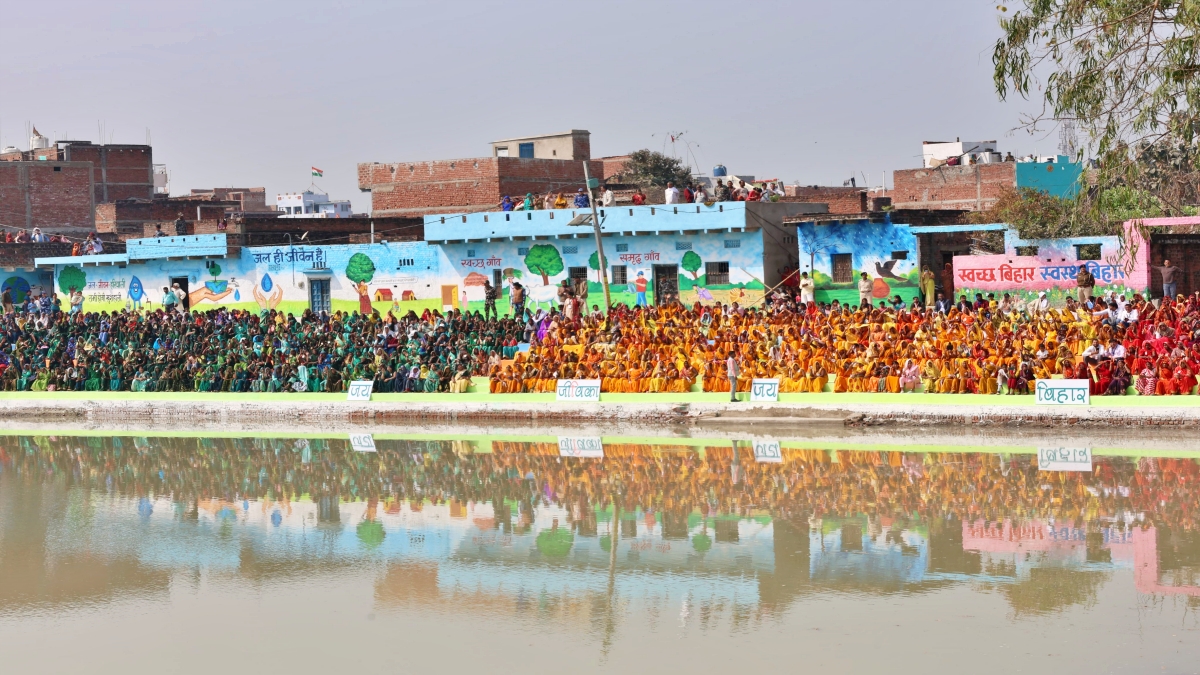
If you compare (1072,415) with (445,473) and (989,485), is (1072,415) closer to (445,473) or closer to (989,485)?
(989,485)

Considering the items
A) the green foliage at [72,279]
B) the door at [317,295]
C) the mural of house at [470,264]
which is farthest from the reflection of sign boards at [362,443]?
the green foliage at [72,279]

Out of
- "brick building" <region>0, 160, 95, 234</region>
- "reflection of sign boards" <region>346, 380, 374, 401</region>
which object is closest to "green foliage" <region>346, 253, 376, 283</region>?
"reflection of sign boards" <region>346, 380, 374, 401</region>

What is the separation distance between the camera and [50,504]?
20.8 m

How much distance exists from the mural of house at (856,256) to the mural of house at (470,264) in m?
1.18

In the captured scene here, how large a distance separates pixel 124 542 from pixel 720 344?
1354 centimetres

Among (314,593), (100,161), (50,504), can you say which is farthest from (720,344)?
(100,161)

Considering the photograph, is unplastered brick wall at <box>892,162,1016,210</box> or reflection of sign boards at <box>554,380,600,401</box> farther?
unplastered brick wall at <box>892,162,1016,210</box>

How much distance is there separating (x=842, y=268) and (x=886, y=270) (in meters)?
1.12

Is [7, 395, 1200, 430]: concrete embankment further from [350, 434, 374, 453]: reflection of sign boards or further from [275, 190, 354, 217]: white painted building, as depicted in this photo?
[275, 190, 354, 217]: white painted building

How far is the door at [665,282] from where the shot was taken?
33594 mm

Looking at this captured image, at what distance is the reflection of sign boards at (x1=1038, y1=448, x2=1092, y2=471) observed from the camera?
1973 centimetres

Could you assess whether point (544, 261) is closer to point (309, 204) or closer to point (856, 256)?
point (856, 256)

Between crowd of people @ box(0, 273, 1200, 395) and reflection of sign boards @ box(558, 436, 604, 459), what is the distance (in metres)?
2.47

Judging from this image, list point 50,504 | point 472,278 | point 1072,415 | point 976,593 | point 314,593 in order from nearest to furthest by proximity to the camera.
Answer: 1. point 976,593
2. point 314,593
3. point 50,504
4. point 1072,415
5. point 472,278
